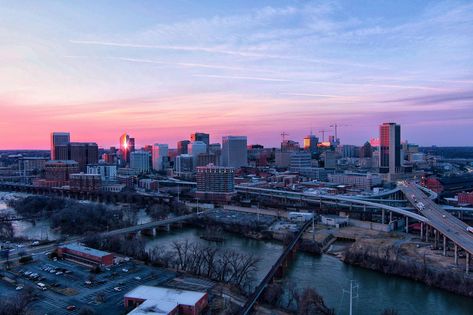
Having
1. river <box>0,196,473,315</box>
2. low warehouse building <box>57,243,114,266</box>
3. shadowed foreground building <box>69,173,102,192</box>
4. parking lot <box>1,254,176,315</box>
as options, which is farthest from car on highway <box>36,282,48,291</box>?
shadowed foreground building <box>69,173,102,192</box>

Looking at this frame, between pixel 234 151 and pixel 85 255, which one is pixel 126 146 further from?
pixel 85 255

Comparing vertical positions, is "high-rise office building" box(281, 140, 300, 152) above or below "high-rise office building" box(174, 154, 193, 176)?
above

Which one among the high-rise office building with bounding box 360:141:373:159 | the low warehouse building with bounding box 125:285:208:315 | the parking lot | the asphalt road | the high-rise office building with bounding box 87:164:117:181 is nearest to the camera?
the low warehouse building with bounding box 125:285:208:315

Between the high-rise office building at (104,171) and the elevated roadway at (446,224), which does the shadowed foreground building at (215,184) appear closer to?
the elevated roadway at (446,224)

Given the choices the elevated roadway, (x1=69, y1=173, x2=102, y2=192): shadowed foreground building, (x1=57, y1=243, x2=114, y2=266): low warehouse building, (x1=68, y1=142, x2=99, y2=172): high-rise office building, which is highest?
(x1=68, y1=142, x2=99, y2=172): high-rise office building

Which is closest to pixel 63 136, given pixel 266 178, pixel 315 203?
pixel 266 178

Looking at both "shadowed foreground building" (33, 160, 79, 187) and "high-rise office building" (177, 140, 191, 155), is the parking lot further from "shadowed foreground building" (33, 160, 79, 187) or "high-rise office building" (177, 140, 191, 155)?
"high-rise office building" (177, 140, 191, 155)
